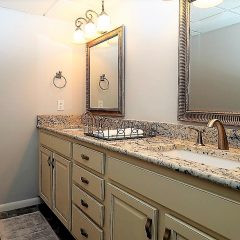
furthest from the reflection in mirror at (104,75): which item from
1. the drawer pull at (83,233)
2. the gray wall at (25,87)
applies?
the drawer pull at (83,233)

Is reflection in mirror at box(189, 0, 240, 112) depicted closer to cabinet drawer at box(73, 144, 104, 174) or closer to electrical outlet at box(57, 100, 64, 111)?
cabinet drawer at box(73, 144, 104, 174)

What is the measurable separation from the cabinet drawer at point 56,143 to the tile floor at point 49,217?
66cm

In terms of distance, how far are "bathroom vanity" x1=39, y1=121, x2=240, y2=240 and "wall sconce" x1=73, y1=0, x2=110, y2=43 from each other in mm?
972

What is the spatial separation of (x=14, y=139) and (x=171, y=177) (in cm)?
193

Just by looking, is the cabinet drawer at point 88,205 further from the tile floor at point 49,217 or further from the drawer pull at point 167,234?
the drawer pull at point 167,234

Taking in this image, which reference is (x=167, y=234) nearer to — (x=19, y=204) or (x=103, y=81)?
(x=103, y=81)

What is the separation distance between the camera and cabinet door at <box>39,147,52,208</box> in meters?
2.20

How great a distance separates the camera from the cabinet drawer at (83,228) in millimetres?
1433

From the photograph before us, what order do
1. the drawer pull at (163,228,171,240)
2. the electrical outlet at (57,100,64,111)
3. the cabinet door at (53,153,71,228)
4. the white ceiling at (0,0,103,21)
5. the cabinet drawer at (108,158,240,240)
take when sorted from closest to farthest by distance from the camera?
the cabinet drawer at (108,158,240,240)
the drawer pull at (163,228,171,240)
the cabinet door at (53,153,71,228)
the white ceiling at (0,0,103,21)
the electrical outlet at (57,100,64,111)

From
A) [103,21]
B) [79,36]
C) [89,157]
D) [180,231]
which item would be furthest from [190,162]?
[79,36]

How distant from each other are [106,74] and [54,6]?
0.79 m

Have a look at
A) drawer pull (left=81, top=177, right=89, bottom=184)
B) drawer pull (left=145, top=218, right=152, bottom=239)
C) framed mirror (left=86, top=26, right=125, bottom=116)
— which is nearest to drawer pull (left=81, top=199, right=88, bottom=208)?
drawer pull (left=81, top=177, right=89, bottom=184)

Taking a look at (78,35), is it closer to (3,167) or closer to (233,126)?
(3,167)

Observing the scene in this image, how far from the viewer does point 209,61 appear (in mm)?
1445
